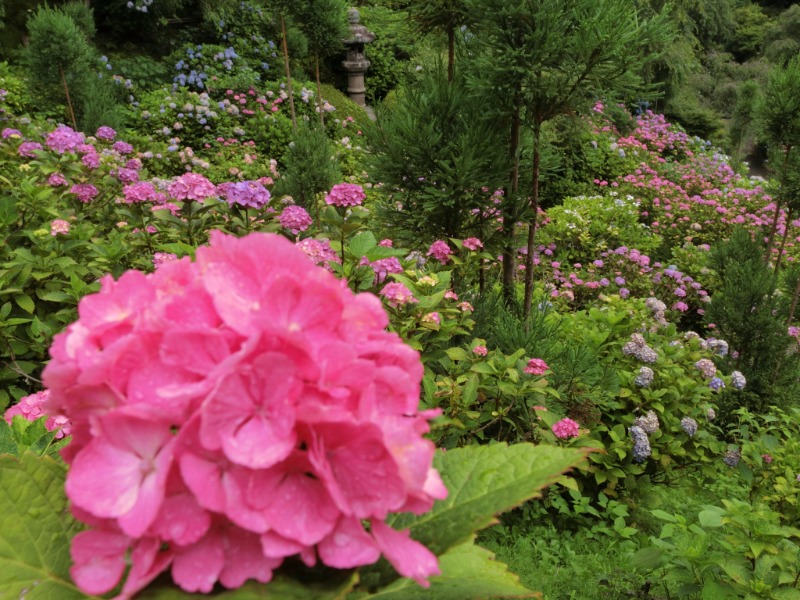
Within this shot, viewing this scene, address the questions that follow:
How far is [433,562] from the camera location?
498mm

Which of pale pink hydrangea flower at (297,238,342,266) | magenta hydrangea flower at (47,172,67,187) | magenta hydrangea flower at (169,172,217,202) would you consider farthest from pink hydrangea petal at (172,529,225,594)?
magenta hydrangea flower at (47,172,67,187)

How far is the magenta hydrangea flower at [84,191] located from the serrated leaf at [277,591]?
10.4 feet

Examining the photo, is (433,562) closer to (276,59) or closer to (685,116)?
(276,59)

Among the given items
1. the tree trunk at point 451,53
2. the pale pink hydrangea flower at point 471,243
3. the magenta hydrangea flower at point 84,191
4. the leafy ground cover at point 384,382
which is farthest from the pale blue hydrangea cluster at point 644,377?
the magenta hydrangea flower at point 84,191

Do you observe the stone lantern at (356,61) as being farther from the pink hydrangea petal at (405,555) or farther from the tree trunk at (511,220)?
the pink hydrangea petal at (405,555)

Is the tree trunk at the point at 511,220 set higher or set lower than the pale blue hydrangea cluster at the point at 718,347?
higher

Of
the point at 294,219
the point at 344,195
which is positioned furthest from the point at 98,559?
the point at 294,219

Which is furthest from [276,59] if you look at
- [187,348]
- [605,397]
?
[187,348]

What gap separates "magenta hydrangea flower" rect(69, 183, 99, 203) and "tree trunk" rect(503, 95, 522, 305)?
2361 mm

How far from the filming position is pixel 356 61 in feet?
37.0

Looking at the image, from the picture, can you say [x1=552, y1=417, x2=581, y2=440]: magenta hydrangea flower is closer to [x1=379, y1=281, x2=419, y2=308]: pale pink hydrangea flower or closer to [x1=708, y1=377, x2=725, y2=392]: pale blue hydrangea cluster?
[x1=379, y1=281, x2=419, y2=308]: pale pink hydrangea flower

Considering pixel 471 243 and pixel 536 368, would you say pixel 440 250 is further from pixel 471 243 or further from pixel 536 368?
pixel 536 368

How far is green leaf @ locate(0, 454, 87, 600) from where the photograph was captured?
56cm

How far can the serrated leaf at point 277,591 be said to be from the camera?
45cm
